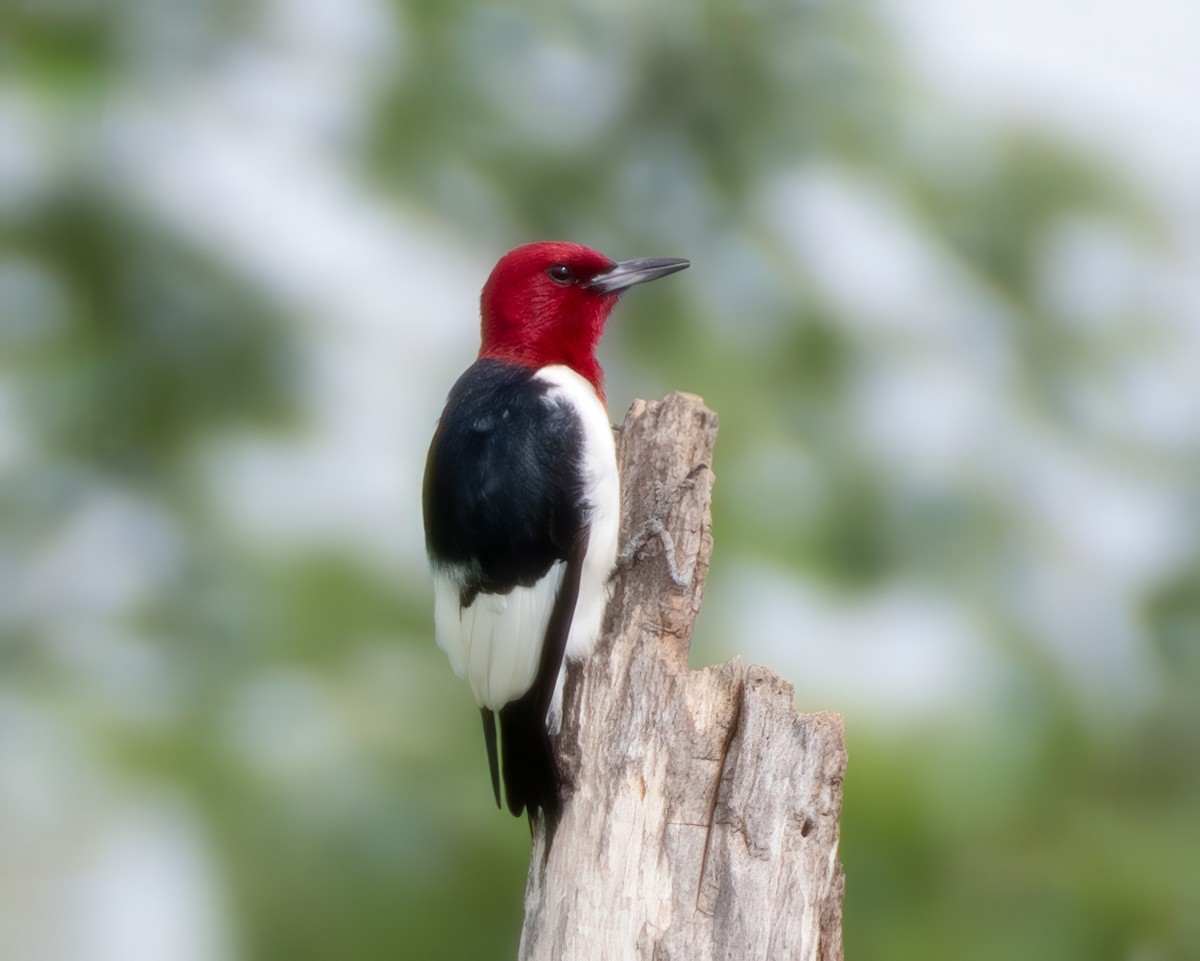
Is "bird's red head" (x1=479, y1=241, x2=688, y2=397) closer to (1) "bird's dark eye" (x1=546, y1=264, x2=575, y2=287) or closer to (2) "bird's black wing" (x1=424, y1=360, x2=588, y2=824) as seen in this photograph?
(1) "bird's dark eye" (x1=546, y1=264, x2=575, y2=287)

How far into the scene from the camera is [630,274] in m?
3.00

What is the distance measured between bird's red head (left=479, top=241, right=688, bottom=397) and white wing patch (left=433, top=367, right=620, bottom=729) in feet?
0.87

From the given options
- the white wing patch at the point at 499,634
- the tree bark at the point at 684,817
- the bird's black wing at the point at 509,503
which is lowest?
the tree bark at the point at 684,817

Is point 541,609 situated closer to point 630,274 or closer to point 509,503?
point 509,503

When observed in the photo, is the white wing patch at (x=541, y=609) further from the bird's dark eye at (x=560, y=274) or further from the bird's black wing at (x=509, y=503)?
the bird's dark eye at (x=560, y=274)

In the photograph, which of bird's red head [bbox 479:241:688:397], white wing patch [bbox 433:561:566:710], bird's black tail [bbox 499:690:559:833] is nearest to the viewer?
bird's black tail [bbox 499:690:559:833]

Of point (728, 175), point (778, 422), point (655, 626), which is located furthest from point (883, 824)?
point (728, 175)

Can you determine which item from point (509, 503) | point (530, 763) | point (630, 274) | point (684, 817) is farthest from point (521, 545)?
point (630, 274)

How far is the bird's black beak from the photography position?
298cm

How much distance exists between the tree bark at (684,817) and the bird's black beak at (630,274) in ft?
2.64

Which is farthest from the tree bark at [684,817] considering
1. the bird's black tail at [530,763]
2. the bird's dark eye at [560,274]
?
the bird's dark eye at [560,274]

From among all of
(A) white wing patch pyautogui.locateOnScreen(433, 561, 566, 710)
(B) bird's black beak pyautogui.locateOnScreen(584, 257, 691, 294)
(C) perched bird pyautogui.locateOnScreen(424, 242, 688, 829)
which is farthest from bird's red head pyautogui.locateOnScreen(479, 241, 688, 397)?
(A) white wing patch pyautogui.locateOnScreen(433, 561, 566, 710)

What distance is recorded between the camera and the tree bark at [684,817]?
2.19 metres

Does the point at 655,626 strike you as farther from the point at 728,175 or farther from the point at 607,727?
the point at 728,175
